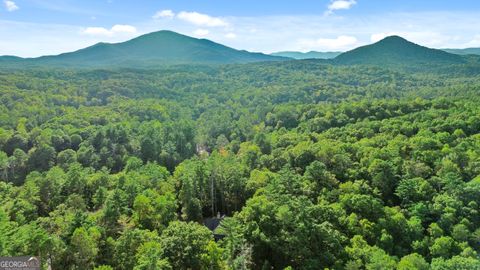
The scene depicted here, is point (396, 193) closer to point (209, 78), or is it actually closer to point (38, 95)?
point (38, 95)

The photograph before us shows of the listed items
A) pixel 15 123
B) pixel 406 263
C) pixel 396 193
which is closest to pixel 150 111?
pixel 15 123

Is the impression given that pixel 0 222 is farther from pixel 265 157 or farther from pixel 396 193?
pixel 396 193

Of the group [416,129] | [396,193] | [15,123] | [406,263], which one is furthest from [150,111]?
[406,263]

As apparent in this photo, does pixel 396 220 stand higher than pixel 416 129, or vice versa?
pixel 416 129

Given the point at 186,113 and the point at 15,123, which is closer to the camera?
the point at 15,123

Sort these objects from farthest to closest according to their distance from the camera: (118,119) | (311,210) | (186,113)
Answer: (186,113), (118,119), (311,210)

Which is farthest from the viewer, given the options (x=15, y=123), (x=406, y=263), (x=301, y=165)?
(x=15, y=123)
